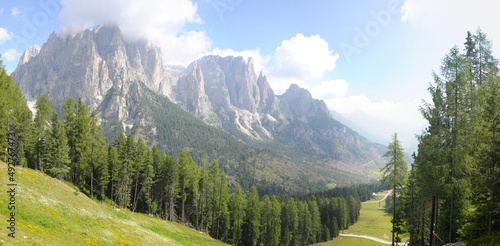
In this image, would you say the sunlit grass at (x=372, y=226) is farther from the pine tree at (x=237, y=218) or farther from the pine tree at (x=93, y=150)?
the pine tree at (x=93, y=150)

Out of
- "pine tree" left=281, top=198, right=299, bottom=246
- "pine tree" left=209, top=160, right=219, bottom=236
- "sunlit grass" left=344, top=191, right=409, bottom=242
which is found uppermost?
"pine tree" left=209, top=160, right=219, bottom=236

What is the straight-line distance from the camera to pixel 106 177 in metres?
52.4

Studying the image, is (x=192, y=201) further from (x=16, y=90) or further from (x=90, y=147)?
(x=16, y=90)

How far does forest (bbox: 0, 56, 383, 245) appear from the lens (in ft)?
147

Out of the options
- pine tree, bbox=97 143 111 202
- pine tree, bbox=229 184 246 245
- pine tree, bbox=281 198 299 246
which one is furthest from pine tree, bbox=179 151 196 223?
pine tree, bbox=281 198 299 246

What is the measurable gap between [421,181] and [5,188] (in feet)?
151

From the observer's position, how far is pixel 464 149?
75.0ft

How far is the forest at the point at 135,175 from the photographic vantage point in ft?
147

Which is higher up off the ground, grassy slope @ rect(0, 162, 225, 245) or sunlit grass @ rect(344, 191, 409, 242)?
grassy slope @ rect(0, 162, 225, 245)

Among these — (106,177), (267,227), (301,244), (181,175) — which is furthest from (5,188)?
(301,244)

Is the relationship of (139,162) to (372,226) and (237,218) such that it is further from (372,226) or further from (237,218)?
(372,226)

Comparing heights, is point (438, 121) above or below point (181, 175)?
above

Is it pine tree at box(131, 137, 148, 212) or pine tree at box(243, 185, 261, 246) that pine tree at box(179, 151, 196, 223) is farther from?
pine tree at box(243, 185, 261, 246)

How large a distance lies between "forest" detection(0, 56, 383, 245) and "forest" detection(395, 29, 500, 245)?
4577 cm
